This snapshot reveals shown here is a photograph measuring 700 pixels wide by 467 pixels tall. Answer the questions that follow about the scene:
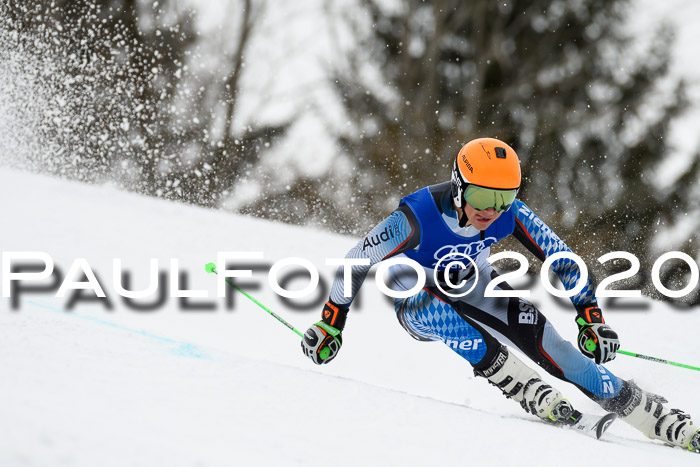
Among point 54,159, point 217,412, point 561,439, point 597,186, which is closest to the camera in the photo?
point 217,412

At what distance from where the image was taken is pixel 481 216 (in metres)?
2.93

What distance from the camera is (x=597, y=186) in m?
16.0

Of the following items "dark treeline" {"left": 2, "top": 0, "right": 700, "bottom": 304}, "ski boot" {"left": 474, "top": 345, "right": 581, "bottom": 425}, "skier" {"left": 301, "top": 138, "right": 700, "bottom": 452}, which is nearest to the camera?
"skier" {"left": 301, "top": 138, "right": 700, "bottom": 452}

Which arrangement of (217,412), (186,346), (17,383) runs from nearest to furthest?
(17,383), (217,412), (186,346)

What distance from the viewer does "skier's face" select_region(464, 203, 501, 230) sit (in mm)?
2922

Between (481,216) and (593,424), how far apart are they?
0.93m

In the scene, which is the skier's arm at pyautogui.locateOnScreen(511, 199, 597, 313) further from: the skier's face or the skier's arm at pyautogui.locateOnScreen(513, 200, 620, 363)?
the skier's face

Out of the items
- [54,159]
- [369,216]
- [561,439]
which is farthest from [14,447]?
[369,216]

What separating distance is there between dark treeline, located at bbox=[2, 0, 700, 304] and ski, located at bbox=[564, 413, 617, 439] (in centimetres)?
994

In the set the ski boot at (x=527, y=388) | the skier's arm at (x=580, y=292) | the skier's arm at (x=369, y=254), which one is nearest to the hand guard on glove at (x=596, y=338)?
the skier's arm at (x=580, y=292)

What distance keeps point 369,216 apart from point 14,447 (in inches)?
541

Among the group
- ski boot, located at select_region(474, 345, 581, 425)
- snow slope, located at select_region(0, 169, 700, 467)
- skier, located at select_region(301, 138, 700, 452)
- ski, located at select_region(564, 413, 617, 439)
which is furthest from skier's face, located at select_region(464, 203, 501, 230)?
ski, located at select_region(564, 413, 617, 439)

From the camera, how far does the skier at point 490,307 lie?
292 centimetres

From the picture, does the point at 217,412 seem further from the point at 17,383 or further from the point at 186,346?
the point at 186,346
